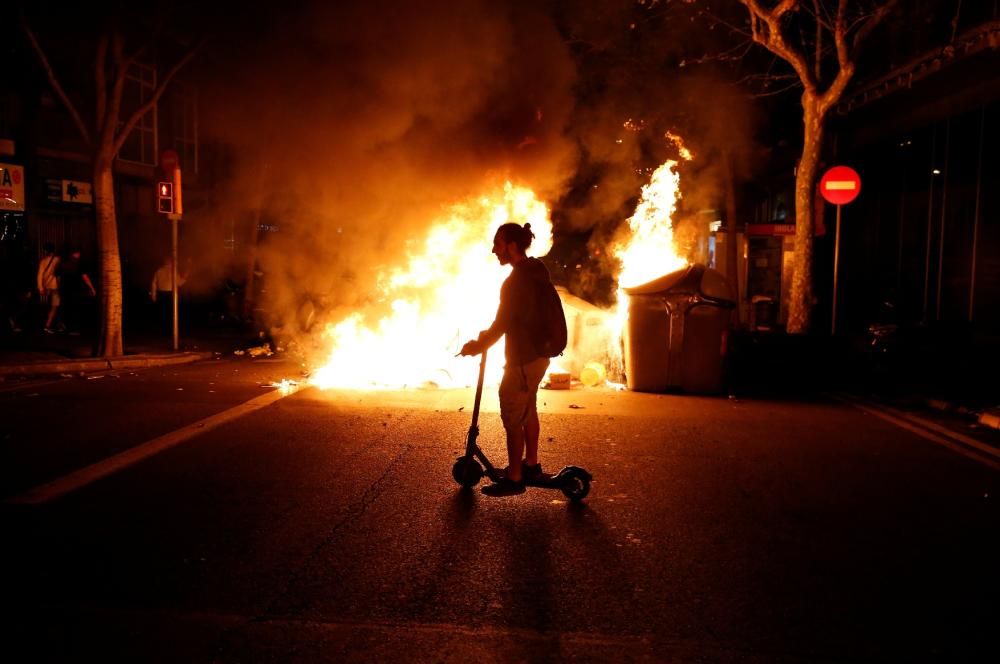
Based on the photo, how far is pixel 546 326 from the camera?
5.23 metres

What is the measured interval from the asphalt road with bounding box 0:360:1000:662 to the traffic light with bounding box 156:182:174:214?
6492mm

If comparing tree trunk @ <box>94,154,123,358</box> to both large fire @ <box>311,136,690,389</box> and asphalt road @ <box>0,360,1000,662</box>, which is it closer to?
large fire @ <box>311,136,690,389</box>

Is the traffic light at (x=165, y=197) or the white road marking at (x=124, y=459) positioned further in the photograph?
the traffic light at (x=165, y=197)

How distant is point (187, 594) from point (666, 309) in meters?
7.85

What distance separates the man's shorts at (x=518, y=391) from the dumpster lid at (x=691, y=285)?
5.65m

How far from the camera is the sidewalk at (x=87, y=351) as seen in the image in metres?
11.2

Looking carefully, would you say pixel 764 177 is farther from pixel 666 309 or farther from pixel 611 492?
pixel 611 492

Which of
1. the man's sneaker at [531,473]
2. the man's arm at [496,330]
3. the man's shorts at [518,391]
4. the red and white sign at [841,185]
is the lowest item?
the man's sneaker at [531,473]

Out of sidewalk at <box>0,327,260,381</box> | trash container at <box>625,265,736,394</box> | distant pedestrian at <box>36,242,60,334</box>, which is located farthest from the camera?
distant pedestrian at <box>36,242,60,334</box>

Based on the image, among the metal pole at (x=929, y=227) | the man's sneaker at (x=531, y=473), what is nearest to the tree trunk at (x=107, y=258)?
the man's sneaker at (x=531, y=473)

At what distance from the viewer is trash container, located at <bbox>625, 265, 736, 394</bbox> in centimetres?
1045

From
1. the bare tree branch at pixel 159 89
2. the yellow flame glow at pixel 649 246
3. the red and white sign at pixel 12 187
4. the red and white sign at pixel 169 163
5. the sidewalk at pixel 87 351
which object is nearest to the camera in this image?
the sidewalk at pixel 87 351

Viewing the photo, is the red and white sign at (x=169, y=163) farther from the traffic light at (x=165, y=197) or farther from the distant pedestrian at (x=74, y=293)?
the distant pedestrian at (x=74, y=293)

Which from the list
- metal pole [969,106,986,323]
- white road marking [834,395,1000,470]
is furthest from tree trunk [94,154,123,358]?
metal pole [969,106,986,323]
